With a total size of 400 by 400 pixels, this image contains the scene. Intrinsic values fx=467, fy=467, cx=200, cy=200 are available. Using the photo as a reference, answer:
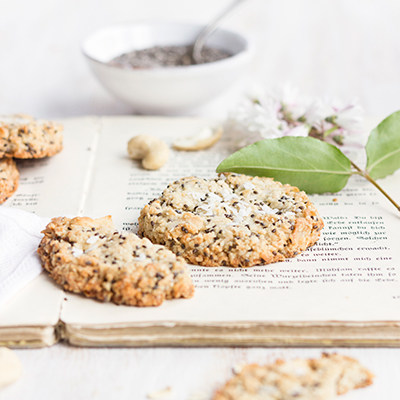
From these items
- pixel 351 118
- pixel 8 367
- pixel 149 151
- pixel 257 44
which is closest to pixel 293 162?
pixel 351 118

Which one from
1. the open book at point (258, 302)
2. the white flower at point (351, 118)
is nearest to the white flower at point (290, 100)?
the white flower at point (351, 118)

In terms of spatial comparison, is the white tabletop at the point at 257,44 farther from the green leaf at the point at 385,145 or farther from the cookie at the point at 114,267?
the cookie at the point at 114,267

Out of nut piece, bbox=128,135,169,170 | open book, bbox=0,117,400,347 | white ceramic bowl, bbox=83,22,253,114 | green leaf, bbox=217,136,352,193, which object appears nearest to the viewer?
open book, bbox=0,117,400,347

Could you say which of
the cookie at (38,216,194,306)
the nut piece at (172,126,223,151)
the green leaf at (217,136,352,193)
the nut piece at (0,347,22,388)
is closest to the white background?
the nut piece at (172,126,223,151)

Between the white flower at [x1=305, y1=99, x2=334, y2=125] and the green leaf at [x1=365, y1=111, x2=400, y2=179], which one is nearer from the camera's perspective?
the green leaf at [x1=365, y1=111, x2=400, y2=179]

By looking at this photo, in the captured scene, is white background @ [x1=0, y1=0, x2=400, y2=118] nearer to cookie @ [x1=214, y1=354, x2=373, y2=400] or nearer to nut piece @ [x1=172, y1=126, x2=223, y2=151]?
nut piece @ [x1=172, y1=126, x2=223, y2=151]

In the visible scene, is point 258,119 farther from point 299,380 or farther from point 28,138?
point 299,380

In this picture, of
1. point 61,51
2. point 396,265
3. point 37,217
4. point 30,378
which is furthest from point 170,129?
point 61,51
